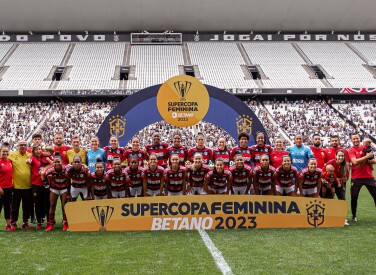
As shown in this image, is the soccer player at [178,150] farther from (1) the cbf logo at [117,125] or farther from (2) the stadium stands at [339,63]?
(2) the stadium stands at [339,63]

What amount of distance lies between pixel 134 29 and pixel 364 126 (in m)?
21.4

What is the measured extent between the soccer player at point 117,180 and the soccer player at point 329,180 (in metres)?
3.72

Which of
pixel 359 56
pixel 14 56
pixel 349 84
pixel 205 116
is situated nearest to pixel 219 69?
pixel 349 84

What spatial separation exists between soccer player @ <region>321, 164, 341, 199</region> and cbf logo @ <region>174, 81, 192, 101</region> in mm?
4526

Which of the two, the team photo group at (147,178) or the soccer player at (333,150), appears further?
the soccer player at (333,150)

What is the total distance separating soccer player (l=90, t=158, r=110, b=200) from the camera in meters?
8.49

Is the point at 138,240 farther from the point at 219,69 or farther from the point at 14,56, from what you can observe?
the point at 14,56

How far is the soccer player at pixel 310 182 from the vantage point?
879 centimetres

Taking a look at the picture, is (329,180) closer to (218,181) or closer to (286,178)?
(286,178)

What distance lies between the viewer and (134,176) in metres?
8.95

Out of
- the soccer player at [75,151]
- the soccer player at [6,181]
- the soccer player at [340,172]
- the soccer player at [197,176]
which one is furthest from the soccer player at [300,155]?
the soccer player at [6,181]

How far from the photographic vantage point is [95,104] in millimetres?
36156

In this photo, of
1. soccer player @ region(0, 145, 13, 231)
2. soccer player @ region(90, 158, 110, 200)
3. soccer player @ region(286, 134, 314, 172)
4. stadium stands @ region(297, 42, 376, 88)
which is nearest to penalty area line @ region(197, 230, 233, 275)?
soccer player @ region(90, 158, 110, 200)

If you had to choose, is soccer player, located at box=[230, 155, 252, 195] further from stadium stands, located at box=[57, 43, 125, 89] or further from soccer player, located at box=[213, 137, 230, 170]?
stadium stands, located at box=[57, 43, 125, 89]
